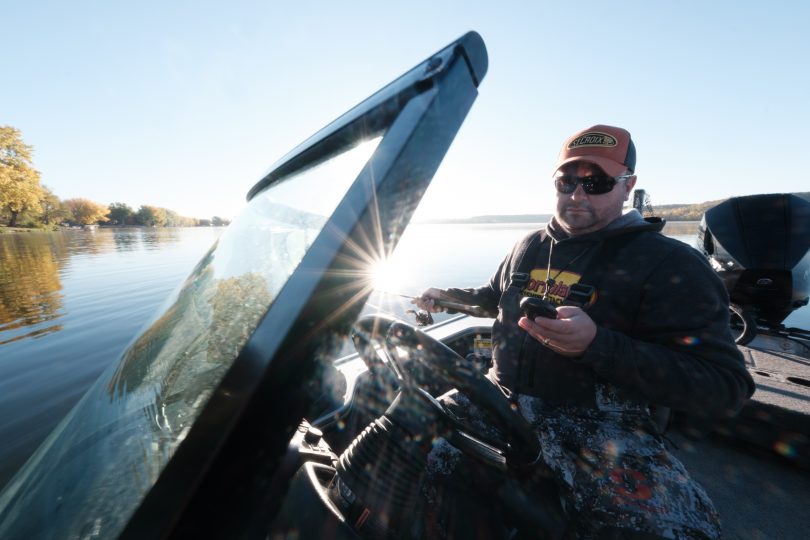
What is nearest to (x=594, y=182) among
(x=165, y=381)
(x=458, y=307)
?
(x=458, y=307)

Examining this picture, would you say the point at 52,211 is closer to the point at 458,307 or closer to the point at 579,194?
the point at 458,307

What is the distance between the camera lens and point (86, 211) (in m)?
63.9

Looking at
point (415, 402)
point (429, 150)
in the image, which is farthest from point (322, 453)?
point (429, 150)

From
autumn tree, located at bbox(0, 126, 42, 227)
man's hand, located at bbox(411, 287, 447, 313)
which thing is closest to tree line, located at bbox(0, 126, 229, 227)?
autumn tree, located at bbox(0, 126, 42, 227)

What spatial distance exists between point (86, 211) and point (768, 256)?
9096 cm

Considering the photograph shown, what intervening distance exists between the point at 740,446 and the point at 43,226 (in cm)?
6536

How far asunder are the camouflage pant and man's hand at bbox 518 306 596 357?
1.92ft

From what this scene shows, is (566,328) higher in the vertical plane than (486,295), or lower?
higher

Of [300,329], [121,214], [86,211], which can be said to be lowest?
[121,214]

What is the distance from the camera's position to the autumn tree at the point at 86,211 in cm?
6234

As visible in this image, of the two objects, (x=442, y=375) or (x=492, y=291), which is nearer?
(x=442, y=375)

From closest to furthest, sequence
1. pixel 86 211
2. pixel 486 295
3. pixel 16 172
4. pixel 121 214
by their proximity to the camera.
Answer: pixel 486 295, pixel 16 172, pixel 86 211, pixel 121 214

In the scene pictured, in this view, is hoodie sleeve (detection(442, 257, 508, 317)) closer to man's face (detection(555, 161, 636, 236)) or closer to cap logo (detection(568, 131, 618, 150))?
man's face (detection(555, 161, 636, 236))

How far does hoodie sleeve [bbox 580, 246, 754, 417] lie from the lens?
3.76 feet
